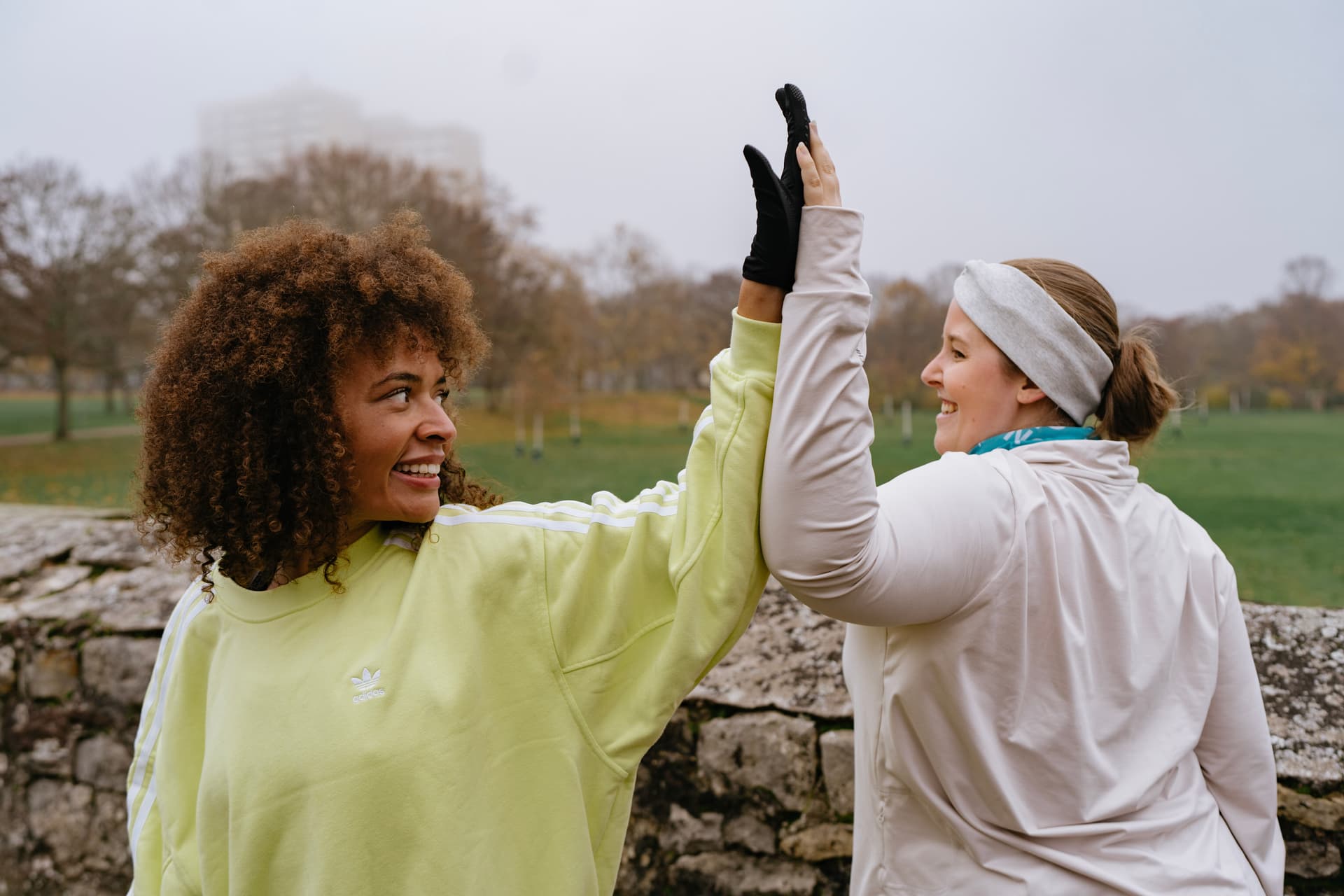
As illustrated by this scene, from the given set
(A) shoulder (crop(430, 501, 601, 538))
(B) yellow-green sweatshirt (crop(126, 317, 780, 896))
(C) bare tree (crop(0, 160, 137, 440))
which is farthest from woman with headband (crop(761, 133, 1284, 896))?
(C) bare tree (crop(0, 160, 137, 440))

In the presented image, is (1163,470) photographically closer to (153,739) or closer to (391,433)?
(391,433)

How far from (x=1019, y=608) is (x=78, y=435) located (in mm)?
33296

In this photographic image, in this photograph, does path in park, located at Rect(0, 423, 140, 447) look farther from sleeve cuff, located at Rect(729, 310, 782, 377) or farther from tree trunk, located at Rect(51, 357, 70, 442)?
sleeve cuff, located at Rect(729, 310, 782, 377)

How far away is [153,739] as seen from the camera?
183 centimetres

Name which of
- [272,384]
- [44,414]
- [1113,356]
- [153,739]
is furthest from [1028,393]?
[44,414]

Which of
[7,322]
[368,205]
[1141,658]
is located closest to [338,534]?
[1141,658]

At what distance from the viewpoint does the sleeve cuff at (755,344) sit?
134cm

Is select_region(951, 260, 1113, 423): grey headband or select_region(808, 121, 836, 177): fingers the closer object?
select_region(808, 121, 836, 177): fingers

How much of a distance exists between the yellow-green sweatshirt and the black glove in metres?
0.12

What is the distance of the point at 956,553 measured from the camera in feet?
4.37

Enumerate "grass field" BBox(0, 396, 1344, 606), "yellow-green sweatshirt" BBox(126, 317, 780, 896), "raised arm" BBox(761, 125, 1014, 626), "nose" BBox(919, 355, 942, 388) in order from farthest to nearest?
"grass field" BBox(0, 396, 1344, 606)
"nose" BBox(919, 355, 942, 388)
"yellow-green sweatshirt" BBox(126, 317, 780, 896)
"raised arm" BBox(761, 125, 1014, 626)

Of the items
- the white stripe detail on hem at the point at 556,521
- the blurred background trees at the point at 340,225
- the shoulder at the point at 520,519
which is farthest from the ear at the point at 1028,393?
the blurred background trees at the point at 340,225

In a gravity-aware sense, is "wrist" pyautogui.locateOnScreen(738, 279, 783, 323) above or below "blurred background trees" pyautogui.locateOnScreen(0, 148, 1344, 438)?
below

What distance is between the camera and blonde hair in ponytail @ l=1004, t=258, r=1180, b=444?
167cm
